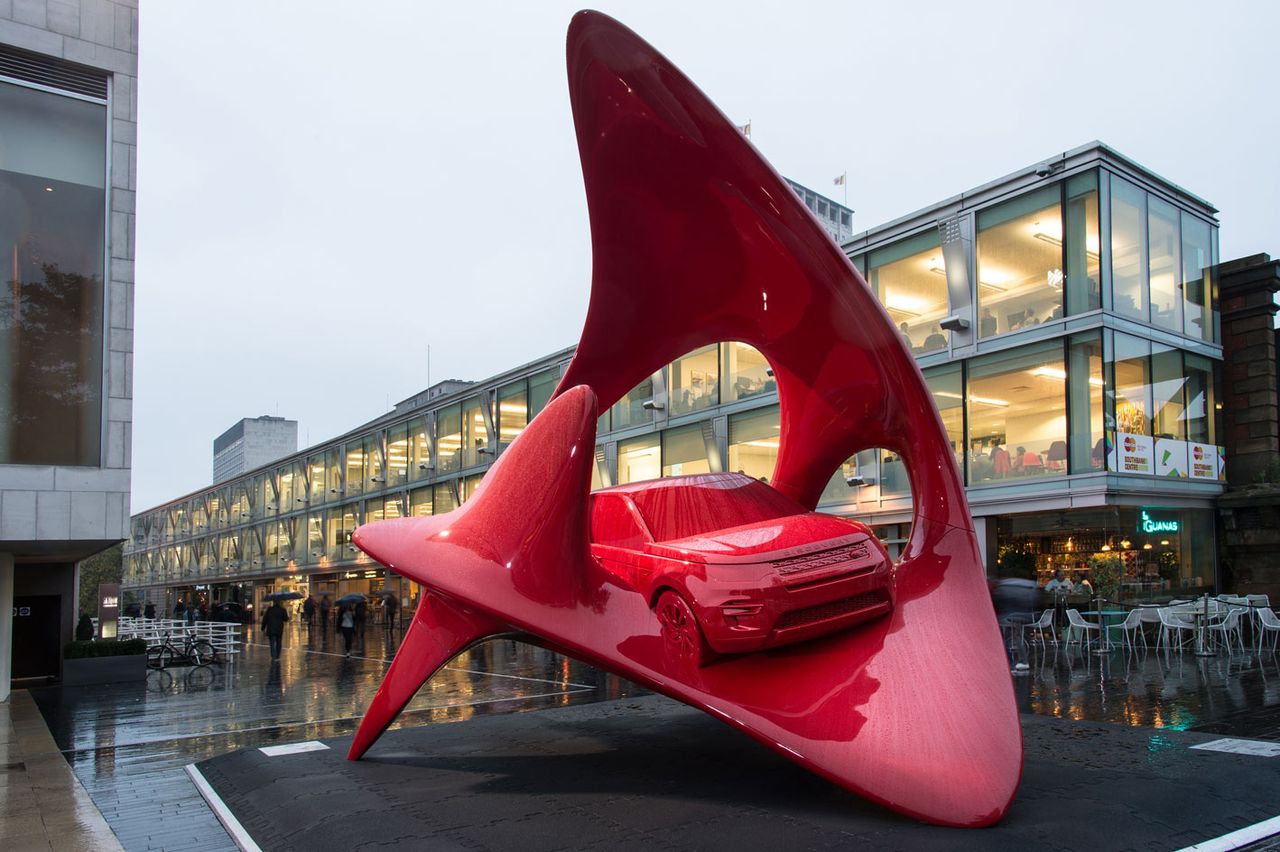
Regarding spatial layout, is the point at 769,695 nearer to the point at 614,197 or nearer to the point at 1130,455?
the point at 614,197

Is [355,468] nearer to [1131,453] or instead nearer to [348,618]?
[348,618]

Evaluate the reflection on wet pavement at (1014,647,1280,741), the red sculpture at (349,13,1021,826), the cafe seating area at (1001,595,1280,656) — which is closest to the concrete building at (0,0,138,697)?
the red sculpture at (349,13,1021,826)

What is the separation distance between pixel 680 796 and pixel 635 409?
25.8 m

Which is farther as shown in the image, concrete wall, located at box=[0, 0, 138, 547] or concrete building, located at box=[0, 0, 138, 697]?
concrete building, located at box=[0, 0, 138, 697]

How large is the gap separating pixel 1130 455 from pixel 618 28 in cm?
1780

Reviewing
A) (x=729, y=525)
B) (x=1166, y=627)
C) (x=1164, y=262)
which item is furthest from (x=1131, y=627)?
(x=729, y=525)

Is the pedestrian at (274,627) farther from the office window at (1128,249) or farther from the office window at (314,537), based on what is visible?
the office window at (314,537)

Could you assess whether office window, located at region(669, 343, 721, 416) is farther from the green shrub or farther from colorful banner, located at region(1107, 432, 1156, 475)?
the green shrub

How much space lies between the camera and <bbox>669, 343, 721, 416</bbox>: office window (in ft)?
98.1

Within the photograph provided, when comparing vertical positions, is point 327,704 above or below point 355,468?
below

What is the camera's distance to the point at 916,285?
2462 cm

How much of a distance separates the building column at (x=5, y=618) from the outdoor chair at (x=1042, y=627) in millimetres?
19786

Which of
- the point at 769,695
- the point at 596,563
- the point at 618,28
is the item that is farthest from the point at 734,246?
the point at 769,695

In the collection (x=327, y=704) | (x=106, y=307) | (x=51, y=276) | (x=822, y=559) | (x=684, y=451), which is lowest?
(x=327, y=704)
